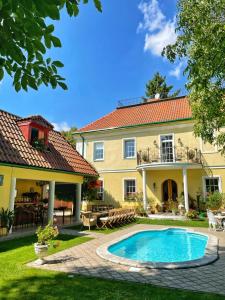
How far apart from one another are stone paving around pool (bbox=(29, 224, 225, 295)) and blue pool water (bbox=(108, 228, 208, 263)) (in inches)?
65.3

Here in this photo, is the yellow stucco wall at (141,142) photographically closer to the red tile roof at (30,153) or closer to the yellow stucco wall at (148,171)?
the yellow stucco wall at (148,171)

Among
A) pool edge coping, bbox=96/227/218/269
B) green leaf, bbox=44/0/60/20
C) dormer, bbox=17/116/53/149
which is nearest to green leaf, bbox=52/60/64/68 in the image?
green leaf, bbox=44/0/60/20

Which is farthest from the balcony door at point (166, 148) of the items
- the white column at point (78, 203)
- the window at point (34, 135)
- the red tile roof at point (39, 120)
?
the window at point (34, 135)

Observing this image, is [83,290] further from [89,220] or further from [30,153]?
[30,153]

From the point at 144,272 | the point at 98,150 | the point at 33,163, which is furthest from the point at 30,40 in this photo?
the point at 98,150

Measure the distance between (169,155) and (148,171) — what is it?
2401 millimetres

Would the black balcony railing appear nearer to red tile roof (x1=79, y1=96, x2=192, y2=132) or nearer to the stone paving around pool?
red tile roof (x1=79, y1=96, x2=192, y2=132)

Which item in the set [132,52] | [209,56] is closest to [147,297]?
[209,56]

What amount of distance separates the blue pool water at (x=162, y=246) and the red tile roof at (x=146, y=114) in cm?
1133

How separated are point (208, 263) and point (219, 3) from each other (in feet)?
27.7

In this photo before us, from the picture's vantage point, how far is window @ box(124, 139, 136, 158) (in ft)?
78.3

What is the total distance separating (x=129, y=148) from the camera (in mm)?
24188

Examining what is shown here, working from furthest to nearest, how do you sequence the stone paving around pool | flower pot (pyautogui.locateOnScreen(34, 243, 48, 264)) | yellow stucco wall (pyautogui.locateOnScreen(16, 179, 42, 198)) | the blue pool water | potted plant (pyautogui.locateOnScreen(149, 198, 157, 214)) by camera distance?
potted plant (pyautogui.locateOnScreen(149, 198, 157, 214)) → yellow stucco wall (pyautogui.locateOnScreen(16, 179, 42, 198)) → the blue pool water → flower pot (pyautogui.locateOnScreen(34, 243, 48, 264)) → the stone paving around pool

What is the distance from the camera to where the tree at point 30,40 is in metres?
2.00
